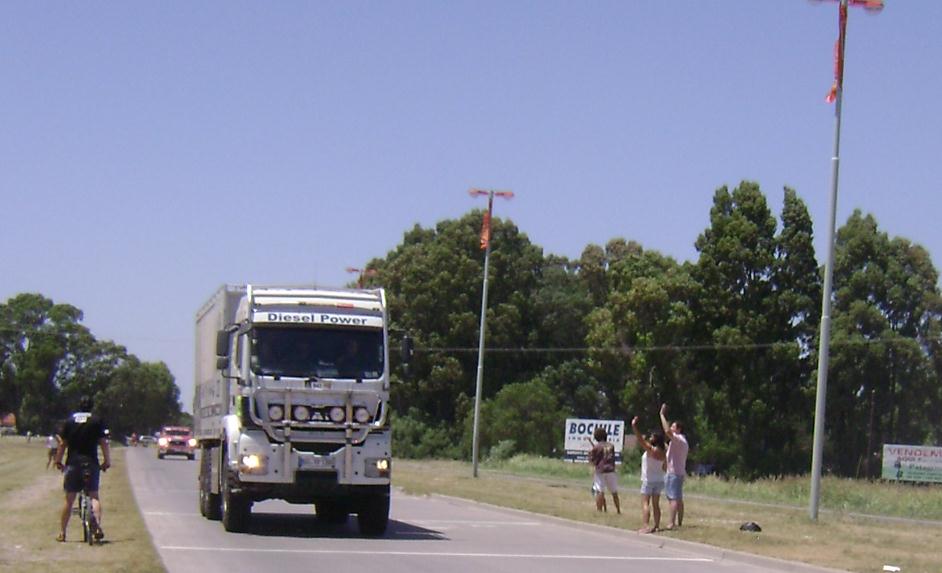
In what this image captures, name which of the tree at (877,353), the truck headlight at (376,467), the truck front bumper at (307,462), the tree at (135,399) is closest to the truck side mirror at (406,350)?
the truck front bumper at (307,462)

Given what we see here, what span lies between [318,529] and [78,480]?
6307 mm

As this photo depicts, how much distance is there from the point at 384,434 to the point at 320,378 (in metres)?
1.37

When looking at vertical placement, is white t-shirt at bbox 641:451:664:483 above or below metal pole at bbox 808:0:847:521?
below

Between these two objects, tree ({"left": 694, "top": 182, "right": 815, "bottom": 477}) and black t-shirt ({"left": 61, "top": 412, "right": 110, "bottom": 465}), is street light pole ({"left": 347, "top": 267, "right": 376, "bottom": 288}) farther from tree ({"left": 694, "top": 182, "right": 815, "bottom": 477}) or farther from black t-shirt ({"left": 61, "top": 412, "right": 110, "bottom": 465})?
black t-shirt ({"left": 61, "top": 412, "right": 110, "bottom": 465})

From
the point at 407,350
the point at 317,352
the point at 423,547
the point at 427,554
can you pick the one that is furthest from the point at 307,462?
the point at 427,554

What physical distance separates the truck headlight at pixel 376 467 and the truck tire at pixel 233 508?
198 cm

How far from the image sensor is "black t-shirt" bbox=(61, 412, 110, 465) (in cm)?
1834

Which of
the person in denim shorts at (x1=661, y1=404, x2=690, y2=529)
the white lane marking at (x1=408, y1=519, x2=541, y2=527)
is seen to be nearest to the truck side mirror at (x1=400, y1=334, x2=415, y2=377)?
the person in denim shorts at (x1=661, y1=404, x2=690, y2=529)

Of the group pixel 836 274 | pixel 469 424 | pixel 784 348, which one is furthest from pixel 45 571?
pixel 469 424

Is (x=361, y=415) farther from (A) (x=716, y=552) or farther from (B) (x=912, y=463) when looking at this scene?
(B) (x=912, y=463)

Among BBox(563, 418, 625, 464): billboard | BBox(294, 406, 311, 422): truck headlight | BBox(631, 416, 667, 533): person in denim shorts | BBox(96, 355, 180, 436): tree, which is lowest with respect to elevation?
BBox(96, 355, 180, 436): tree

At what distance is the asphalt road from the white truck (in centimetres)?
79

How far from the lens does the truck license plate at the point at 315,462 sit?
2117 cm

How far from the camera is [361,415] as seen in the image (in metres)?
21.6
